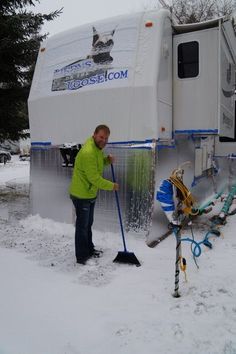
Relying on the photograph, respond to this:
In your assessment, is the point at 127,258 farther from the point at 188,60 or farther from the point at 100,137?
the point at 188,60

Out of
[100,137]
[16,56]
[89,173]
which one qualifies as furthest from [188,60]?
[16,56]

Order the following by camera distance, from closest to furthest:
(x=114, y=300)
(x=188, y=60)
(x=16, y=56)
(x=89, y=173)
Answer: (x=114, y=300), (x=89, y=173), (x=188, y=60), (x=16, y=56)

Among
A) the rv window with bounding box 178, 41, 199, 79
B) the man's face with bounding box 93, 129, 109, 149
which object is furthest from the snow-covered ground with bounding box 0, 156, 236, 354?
the rv window with bounding box 178, 41, 199, 79

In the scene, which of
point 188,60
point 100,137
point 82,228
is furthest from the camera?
point 188,60

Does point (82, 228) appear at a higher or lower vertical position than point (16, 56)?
lower

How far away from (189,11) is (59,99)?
21.9 meters

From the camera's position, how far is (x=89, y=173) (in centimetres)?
504

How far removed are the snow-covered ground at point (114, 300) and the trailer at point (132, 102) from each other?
0.99 metres

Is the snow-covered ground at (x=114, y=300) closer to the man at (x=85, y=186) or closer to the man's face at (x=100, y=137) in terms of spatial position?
the man at (x=85, y=186)

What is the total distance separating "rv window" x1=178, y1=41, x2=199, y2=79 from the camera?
660 centimetres

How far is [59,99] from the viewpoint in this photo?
23.1 ft

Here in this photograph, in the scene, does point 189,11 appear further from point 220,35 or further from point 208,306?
point 208,306

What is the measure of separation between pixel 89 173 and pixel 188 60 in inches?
114

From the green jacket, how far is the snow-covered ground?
94 centimetres
